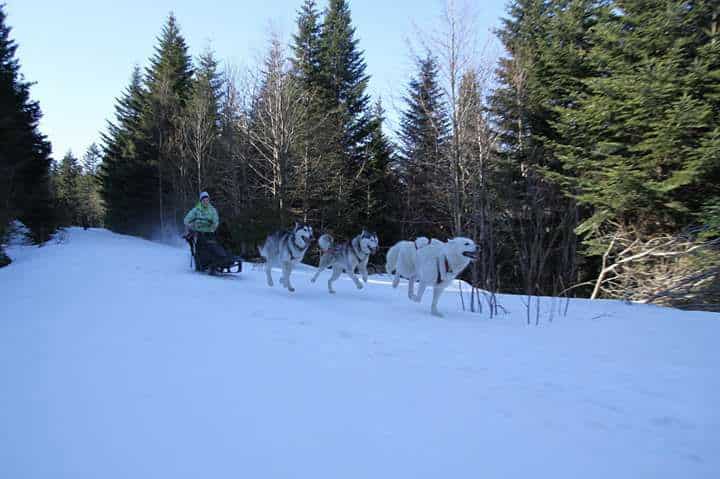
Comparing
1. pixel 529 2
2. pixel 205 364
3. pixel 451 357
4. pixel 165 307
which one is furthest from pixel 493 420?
pixel 529 2

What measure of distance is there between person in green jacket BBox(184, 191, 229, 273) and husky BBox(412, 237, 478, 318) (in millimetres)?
4635

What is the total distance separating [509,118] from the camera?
14.8 meters

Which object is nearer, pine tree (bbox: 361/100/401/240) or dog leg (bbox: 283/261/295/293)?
dog leg (bbox: 283/261/295/293)

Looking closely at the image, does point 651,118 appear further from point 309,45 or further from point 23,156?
point 23,156

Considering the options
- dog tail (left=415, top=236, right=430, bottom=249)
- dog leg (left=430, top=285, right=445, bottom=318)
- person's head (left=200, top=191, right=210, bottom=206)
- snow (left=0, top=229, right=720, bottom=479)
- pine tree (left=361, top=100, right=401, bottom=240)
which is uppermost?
pine tree (left=361, top=100, right=401, bottom=240)

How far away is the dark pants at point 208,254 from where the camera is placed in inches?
309

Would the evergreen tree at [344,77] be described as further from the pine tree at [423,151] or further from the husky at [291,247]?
the husky at [291,247]

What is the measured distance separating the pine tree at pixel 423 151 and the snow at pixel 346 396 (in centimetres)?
1173

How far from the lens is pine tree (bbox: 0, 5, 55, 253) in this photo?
1462 cm

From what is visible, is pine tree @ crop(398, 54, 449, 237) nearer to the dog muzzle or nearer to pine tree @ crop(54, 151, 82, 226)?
the dog muzzle

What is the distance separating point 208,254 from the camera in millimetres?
7941

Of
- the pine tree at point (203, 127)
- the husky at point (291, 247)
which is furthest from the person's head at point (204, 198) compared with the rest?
the pine tree at point (203, 127)

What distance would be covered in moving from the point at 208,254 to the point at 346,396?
260 inches

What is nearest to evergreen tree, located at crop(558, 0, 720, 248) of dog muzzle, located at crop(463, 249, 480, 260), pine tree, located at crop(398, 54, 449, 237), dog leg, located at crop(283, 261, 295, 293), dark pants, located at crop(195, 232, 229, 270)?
pine tree, located at crop(398, 54, 449, 237)
